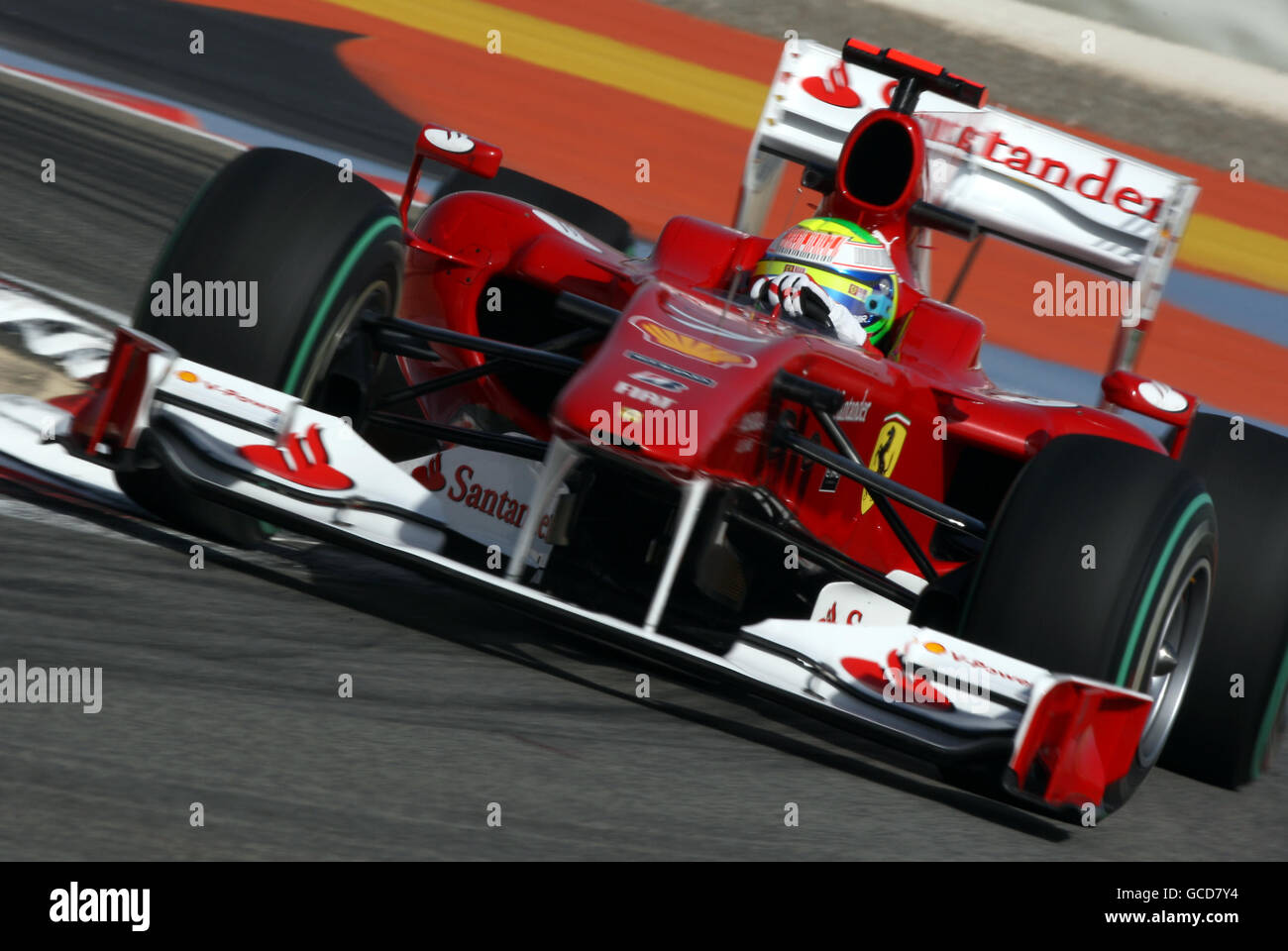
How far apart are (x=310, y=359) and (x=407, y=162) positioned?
7.43 meters

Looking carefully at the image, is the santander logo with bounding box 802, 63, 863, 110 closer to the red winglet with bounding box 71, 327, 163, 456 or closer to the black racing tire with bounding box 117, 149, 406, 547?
the black racing tire with bounding box 117, 149, 406, 547

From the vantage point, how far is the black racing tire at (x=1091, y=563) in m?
4.38

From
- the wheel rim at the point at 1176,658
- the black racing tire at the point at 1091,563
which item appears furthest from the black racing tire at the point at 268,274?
the wheel rim at the point at 1176,658

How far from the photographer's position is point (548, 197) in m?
7.21

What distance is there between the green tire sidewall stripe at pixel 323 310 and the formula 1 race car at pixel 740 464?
12mm

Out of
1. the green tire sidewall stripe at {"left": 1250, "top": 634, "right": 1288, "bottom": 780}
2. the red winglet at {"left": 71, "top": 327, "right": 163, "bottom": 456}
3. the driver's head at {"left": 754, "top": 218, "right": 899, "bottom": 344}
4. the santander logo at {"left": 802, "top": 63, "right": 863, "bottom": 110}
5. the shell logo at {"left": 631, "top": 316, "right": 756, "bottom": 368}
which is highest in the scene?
the santander logo at {"left": 802, "top": 63, "right": 863, "bottom": 110}

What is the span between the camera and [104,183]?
384 inches

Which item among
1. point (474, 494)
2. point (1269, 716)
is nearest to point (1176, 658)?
point (1269, 716)

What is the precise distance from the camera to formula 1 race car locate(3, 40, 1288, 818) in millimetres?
4336

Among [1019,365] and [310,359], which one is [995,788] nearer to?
[310,359]

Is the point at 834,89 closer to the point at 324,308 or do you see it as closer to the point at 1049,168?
the point at 1049,168

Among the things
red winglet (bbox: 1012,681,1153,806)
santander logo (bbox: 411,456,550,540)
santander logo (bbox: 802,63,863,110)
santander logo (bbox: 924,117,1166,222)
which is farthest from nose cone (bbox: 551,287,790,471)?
santander logo (bbox: 802,63,863,110)

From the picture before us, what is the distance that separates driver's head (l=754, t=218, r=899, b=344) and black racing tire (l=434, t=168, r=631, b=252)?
1591 mm

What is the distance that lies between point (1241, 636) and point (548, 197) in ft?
10.9
